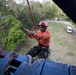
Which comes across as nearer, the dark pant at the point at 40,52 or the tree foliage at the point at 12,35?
the dark pant at the point at 40,52

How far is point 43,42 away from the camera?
398cm

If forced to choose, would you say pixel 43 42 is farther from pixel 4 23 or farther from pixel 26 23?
pixel 26 23

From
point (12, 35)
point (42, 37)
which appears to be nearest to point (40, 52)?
point (42, 37)

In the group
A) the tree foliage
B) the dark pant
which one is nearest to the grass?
the tree foliage

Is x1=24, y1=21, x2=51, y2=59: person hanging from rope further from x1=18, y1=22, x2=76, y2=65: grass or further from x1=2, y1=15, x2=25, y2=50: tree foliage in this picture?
x1=18, y1=22, x2=76, y2=65: grass

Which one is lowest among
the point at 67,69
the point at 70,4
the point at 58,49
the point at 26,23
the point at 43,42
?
the point at 58,49

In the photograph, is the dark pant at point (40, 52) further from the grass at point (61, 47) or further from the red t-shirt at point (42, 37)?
the grass at point (61, 47)

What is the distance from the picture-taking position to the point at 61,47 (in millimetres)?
16578

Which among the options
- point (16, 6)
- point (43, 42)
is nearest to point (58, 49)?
point (16, 6)

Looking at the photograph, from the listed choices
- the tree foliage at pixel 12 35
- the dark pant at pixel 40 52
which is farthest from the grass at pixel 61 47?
the dark pant at pixel 40 52

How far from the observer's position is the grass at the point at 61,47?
534 inches

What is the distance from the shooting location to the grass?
13553mm

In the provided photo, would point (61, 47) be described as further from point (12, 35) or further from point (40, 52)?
point (40, 52)

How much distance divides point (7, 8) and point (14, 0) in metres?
1.36
